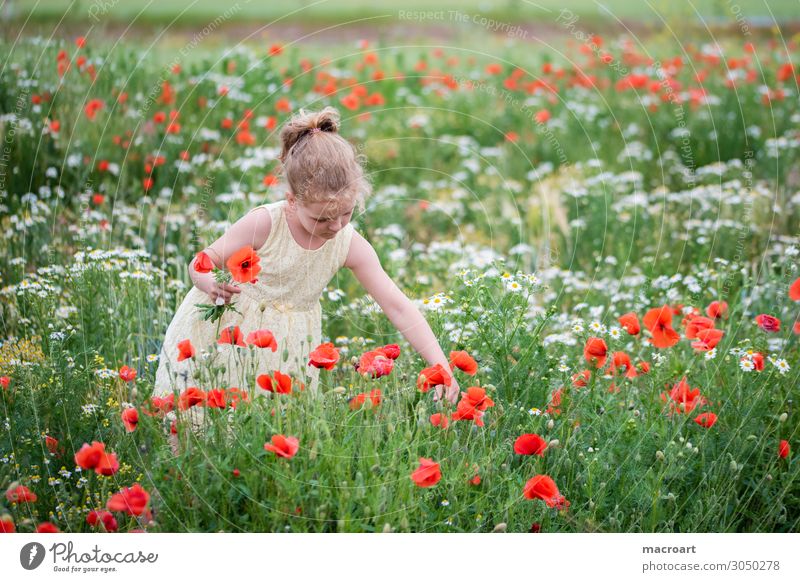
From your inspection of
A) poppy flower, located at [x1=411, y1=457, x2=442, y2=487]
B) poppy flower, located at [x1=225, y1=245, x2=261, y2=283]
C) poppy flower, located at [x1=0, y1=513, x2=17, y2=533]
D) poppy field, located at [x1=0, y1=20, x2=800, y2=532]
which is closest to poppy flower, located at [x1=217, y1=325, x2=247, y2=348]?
poppy field, located at [x1=0, y1=20, x2=800, y2=532]

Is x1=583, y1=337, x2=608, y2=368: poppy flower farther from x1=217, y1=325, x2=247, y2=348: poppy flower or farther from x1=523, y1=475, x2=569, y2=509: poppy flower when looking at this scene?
x1=217, y1=325, x2=247, y2=348: poppy flower

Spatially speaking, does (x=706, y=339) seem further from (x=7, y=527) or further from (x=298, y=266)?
(x=7, y=527)

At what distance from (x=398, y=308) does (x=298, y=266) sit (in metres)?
0.39

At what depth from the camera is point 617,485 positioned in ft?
9.23

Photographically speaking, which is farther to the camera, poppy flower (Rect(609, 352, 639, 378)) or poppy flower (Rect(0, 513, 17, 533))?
poppy flower (Rect(609, 352, 639, 378))

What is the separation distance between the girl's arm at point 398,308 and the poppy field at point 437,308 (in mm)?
60

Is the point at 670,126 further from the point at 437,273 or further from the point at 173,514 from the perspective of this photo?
the point at 173,514

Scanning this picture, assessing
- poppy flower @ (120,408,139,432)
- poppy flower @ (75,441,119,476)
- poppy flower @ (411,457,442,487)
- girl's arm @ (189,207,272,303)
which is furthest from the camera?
girl's arm @ (189,207,272,303)

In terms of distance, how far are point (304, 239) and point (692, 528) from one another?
159 cm

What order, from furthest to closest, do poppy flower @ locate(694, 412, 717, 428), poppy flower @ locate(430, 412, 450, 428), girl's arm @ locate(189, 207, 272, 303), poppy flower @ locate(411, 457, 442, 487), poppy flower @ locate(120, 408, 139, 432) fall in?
girl's arm @ locate(189, 207, 272, 303)
poppy flower @ locate(694, 412, 717, 428)
poppy flower @ locate(430, 412, 450, 428)
poppy flower @ locate(120, 408, 139, 432)
poppy flower @ locate(411, 457, 442, 487)

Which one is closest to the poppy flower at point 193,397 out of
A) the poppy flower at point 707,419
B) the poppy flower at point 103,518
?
the poppy flower at point 103,518

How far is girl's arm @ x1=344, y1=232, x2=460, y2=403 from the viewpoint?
3.01m

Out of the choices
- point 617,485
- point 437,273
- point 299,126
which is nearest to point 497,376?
point 617,485
